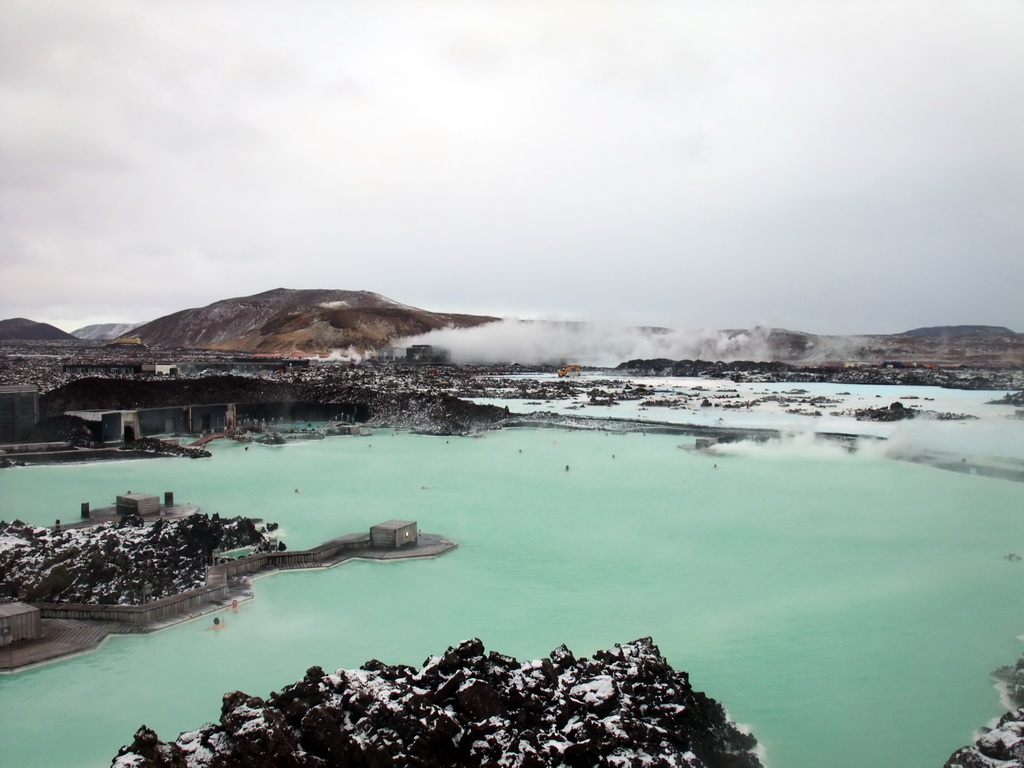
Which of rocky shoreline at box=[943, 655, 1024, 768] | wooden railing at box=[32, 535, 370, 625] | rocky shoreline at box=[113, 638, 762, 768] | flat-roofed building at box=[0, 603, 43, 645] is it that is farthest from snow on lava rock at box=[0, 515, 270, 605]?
rocky shoreline at box=[943, 655, 1024, 768]

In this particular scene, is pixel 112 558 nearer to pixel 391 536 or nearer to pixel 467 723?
pixel 391 536

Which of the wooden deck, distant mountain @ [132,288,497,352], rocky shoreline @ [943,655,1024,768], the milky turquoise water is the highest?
distant mountain @ [132,288,497,352]

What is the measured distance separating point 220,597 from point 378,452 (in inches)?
494

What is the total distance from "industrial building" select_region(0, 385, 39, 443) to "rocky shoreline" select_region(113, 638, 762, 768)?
56.3ft

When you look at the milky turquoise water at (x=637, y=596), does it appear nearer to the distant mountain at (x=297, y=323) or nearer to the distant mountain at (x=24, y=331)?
the distant mountain at (x=24, y=331)

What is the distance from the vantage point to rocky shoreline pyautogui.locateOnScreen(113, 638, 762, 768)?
4.56 metres

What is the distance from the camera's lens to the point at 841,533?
12156 mm

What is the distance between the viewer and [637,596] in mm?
9023

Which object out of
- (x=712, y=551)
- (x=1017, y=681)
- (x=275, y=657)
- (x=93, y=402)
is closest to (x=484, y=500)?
(x=712, y=551)

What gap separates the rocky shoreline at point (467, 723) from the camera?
4562 mm

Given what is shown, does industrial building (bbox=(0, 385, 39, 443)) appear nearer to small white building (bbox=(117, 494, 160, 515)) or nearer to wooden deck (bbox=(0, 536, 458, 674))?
small white building (bbox=(117, 494, 160, 515))

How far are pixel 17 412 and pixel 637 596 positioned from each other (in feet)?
56.4

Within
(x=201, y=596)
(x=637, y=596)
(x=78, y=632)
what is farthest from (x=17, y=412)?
(x=637, y=596)

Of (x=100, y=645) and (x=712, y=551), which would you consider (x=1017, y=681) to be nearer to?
(x=712, y=551)
